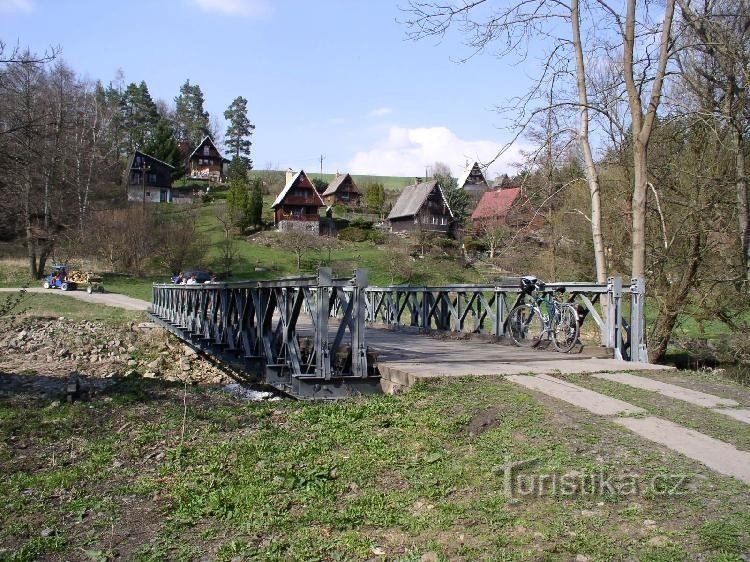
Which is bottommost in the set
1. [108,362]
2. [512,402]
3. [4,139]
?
[108,362]

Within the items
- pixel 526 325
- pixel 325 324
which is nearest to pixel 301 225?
pixel 526 325

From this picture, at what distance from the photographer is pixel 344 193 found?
8806 cm

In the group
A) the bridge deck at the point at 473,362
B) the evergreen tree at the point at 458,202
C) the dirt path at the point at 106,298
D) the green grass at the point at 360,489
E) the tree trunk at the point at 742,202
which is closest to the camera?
the green grass at the point at 360,489

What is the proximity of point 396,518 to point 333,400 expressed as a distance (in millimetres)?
4466

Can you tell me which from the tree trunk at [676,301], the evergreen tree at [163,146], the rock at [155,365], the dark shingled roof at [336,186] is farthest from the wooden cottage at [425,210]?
the tree trunk at [676,301]

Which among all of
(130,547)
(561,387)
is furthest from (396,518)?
(561,387)

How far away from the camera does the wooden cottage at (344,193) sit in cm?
8731

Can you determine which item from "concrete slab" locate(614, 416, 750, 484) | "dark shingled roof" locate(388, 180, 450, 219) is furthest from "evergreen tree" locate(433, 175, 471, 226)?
"concrete slab" locate(614, 416, 750, 484)

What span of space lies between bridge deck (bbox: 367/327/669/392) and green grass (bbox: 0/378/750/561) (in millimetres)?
753

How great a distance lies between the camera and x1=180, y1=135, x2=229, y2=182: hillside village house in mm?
94438

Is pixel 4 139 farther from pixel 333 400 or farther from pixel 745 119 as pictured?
pixel 745 119

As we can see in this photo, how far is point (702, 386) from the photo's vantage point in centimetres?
801

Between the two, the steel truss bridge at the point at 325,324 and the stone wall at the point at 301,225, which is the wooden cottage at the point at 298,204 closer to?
the stone wall at the point at 301,225

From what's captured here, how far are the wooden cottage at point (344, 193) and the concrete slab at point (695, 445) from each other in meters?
81.1
